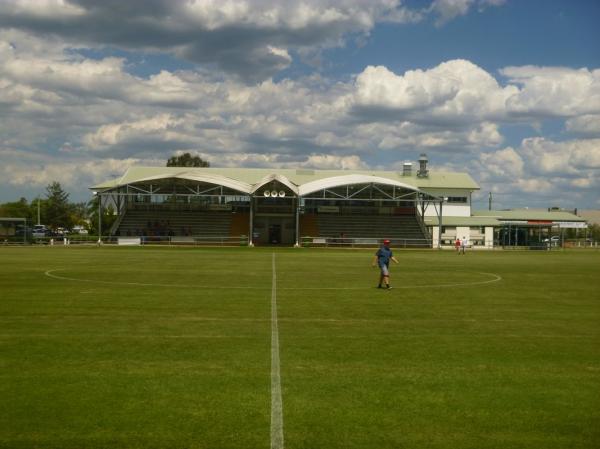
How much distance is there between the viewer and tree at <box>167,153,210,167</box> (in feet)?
407

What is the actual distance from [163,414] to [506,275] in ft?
87.4

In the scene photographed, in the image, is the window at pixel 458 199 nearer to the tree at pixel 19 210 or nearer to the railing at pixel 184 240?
the railing at pixel 184 240

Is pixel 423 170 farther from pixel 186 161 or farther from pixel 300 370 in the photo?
pixel 300 370

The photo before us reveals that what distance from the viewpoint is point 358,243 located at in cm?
7150

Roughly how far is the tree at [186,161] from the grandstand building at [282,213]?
112 ft

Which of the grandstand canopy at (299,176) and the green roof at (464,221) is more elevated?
the grandstand canopy at (299,176)

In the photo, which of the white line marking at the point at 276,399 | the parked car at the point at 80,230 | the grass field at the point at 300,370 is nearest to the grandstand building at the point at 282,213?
the parked car at the point at 80,230

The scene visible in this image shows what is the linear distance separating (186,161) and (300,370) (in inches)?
4632

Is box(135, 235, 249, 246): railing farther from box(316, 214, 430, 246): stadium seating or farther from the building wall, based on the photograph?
the building wall

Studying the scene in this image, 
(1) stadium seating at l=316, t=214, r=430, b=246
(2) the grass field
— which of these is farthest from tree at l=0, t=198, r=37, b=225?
(2) the grass field

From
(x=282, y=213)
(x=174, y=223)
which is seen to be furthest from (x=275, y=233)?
(x=174, y=223)

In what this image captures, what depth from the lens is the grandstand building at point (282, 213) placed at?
72000 millimetres

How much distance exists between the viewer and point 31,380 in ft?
31.3

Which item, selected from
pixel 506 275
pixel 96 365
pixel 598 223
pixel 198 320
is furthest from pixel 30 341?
pixel 598 223
